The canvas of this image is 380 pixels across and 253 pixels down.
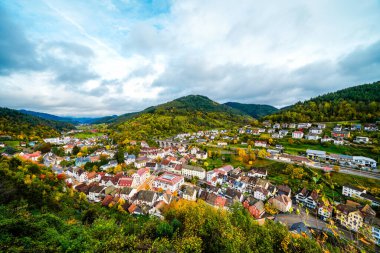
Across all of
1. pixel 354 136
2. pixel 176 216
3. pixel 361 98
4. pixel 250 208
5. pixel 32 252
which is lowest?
pixel 250 208

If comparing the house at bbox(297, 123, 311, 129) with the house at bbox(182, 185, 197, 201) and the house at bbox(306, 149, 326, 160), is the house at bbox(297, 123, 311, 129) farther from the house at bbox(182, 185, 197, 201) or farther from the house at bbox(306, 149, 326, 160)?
the house at bbox(182, 185, 197, 201)

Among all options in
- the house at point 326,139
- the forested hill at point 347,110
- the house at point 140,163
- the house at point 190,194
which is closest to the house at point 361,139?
the house at point 326,139

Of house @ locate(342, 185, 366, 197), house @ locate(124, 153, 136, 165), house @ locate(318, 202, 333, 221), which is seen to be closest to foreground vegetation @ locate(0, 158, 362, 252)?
house @ locate(318, 202, 333, 221)

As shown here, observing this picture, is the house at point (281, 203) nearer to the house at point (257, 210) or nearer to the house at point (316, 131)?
the house at point (257, 210)

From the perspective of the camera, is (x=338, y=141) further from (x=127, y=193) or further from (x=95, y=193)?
(x=95, y=193)

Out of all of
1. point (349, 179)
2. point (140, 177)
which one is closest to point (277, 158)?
point (349, 179)

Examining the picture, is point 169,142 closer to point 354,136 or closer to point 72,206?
point 72,206

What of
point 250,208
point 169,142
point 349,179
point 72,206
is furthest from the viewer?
point 169,142
